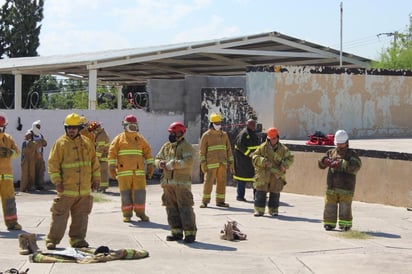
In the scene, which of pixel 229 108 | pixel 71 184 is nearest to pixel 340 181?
pixel 71 184

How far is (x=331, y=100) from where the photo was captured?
1923 centimetres

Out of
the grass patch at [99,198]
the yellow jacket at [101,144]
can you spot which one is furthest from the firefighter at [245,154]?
the yellow jacket at [101,144]

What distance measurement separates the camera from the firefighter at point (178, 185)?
9.77 m

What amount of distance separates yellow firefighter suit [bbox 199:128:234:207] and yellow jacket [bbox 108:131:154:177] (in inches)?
85.0

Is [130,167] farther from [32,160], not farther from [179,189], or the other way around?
[32,160]

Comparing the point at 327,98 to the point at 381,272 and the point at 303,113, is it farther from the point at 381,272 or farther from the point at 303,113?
the point at 381,272

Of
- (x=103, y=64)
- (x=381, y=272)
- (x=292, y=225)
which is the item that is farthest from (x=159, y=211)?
(x=103, y=64)

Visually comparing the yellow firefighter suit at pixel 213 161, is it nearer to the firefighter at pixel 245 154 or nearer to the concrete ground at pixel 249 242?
the concrete ground at pixel 249 242

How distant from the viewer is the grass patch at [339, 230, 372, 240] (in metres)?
10.4

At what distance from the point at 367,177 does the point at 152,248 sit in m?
6.45

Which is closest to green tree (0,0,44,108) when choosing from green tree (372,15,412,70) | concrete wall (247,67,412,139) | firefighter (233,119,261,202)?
green tree (372,15,412,70)

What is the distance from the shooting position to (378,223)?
12.0 metres

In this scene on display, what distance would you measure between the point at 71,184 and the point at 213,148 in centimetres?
502

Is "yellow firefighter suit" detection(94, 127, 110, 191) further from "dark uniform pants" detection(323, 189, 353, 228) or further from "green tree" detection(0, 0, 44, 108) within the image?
"green tree" detection(0, 0, 44, 108)
